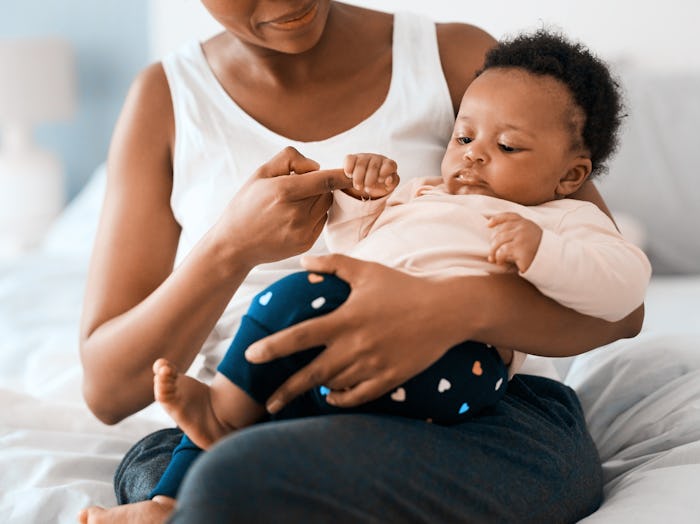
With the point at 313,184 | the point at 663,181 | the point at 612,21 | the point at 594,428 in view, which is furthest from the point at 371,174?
the point at 612,21

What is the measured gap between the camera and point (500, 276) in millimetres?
1060

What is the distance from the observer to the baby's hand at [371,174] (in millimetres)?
1054

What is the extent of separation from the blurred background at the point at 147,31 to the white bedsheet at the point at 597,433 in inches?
39.6

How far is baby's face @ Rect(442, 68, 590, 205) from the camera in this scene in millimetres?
1161

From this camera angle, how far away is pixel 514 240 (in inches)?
38.8

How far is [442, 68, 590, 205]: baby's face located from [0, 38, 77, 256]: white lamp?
227cm

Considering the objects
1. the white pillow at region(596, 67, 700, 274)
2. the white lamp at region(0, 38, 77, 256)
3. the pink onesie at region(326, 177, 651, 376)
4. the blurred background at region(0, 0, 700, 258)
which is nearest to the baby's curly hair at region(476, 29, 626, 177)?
the pink onesie at region(326, 177, 651, 376)

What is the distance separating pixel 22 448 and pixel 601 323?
792mm

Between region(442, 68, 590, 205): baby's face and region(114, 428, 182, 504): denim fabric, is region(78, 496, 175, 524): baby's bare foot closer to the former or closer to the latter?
region(114, 428, 182, 504): denim fabric

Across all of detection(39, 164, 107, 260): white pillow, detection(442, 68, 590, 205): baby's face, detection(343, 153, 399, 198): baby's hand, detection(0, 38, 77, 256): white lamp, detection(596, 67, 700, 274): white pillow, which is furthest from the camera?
detection(0, 38, 77, 256): white lamp

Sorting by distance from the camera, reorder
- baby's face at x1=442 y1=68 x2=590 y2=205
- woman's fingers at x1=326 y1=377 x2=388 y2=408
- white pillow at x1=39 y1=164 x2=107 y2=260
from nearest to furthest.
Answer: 1. woman's fingers at x1=326 y1=377 x2=388 y2=408
2. baby's face at x1=442 y1=68 x2=590 y2=205
3. white pillow at x1=39 y1=164 x2=107 y2=260

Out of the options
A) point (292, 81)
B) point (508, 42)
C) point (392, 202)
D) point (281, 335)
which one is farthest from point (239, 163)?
point (281, 335)

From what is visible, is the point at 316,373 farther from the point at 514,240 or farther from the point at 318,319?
the point at 514,240

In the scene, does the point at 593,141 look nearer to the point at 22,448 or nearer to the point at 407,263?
the point at 407,263
